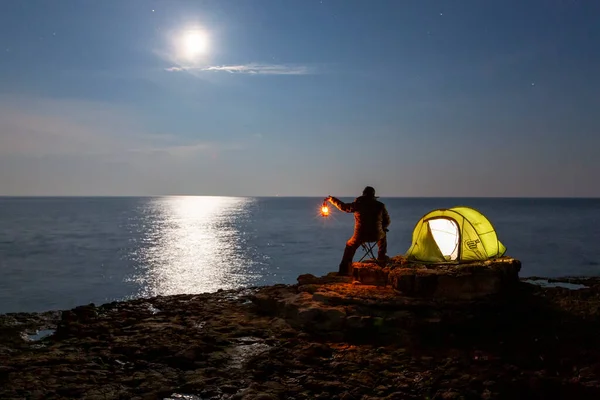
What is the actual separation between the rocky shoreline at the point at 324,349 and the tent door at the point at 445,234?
2614 millimetres

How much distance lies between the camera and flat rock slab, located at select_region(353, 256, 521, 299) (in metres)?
13.5

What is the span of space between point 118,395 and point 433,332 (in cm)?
807

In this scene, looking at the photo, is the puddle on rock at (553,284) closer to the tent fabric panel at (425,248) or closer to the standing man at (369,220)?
the tent fabric panel at (425,248)

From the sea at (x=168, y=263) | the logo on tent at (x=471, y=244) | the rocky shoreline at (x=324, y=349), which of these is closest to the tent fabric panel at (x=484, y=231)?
the logo on tent at (x=471, y=244)

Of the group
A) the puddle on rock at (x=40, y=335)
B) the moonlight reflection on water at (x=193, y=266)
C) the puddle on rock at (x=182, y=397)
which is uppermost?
the puddle on rock at (x=182, y=397)

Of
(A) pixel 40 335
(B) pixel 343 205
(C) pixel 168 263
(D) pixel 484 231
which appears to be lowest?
(C) pixel 168 263

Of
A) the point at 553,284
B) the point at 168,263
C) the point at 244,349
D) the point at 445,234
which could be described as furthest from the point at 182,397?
the point at 168,263

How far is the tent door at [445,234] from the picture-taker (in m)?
16.3

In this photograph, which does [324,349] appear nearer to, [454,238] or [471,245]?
[471,245]

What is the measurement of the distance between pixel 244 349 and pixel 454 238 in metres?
9.26

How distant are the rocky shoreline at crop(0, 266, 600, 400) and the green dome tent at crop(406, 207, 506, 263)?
6.15ft

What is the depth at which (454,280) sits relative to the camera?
44.2 feet

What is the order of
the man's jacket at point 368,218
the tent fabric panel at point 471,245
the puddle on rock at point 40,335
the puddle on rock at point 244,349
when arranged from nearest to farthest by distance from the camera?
the puddle on rock at point 244,349, the puddle on rock at point 40,335, the tent fabric panel at point 471,245, the man's jacket at point 368,218

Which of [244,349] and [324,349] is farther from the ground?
[324,349]
